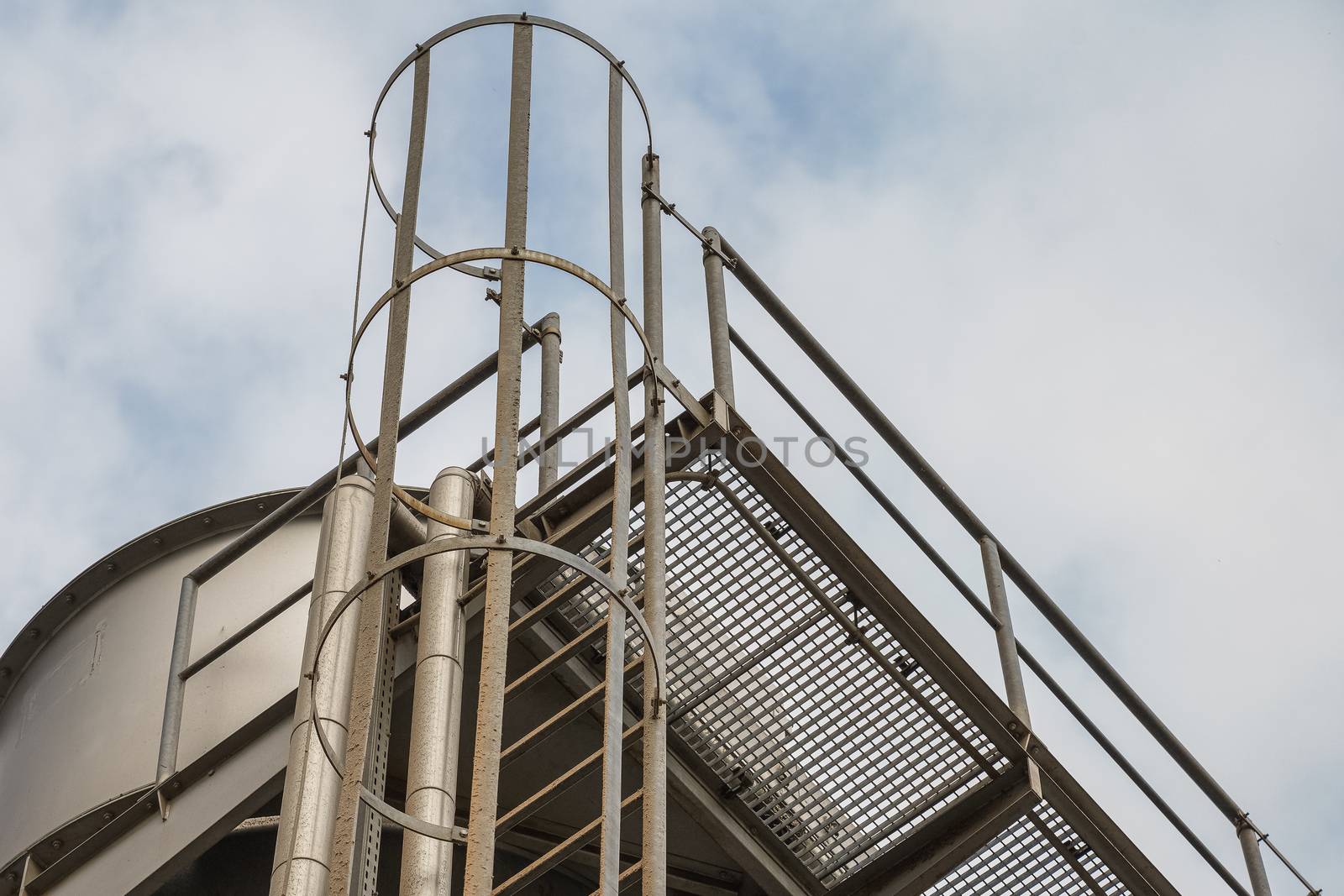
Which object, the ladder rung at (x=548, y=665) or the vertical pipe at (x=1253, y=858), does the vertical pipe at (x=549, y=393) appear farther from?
the vertical pipe at (x=1253, y=858)

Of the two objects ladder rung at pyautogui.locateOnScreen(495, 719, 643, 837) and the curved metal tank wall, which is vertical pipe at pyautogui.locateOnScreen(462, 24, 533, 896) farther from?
the curved metal tank wall

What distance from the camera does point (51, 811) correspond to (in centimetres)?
930

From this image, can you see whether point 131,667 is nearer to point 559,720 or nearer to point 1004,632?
point 559,720

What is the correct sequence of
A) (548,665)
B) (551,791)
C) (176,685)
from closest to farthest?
(551,791) < (548,665) < (176,685)

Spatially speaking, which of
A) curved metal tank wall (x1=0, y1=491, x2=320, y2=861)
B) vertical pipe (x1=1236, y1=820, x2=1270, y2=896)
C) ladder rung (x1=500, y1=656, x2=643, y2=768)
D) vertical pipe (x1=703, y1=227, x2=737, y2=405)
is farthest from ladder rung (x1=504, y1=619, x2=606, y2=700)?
vertical pipe (x1=1236, y1=820, x2=1270, y2=896)

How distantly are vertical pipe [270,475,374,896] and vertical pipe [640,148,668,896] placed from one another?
4.40ft

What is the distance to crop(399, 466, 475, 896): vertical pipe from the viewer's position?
21.4ft

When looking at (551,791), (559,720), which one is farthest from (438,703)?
(551,791)

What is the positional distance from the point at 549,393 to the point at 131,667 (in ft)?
9.75

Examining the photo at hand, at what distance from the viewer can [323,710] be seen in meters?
7.73

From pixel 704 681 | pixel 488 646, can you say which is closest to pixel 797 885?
pixel 704 681

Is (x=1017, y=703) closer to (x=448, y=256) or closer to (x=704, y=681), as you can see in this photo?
(x=704, y=681)

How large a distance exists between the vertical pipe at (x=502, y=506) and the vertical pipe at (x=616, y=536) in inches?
15.3

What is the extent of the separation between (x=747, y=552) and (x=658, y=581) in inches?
60.1
